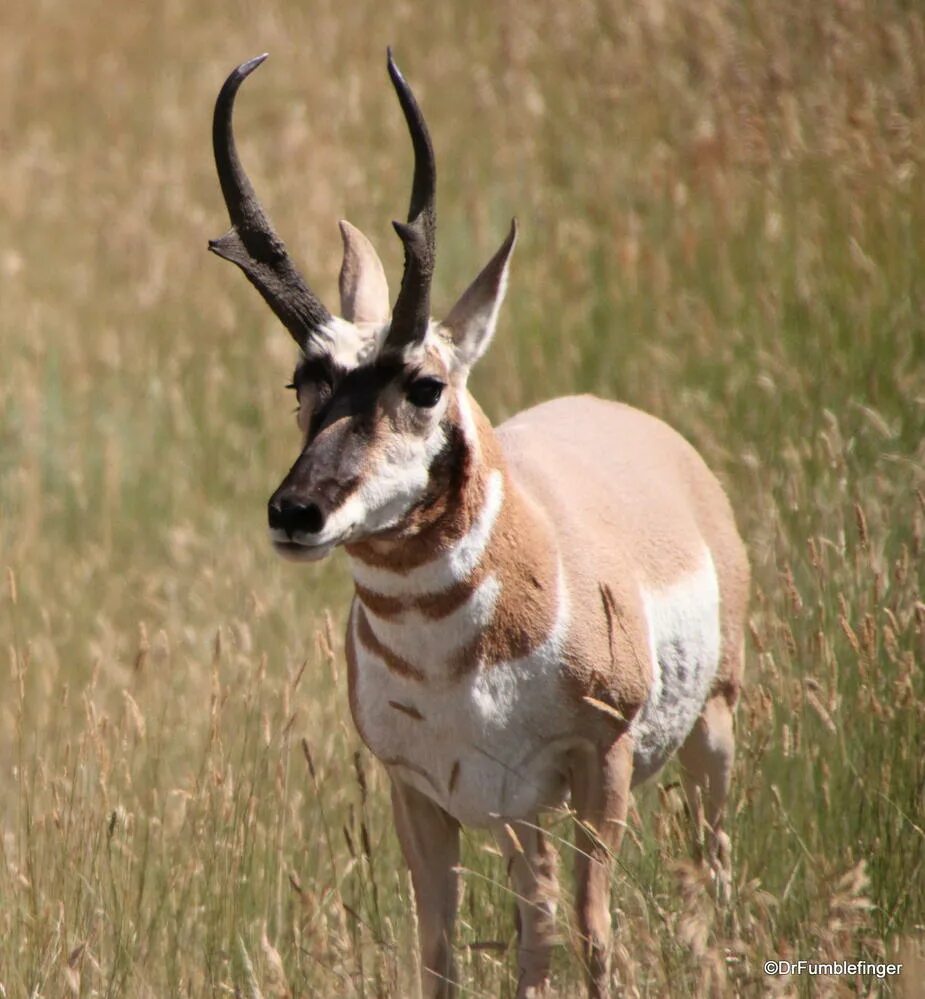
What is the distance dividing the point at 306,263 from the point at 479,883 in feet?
18.6

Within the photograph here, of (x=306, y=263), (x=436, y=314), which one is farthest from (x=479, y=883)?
(x=306, y=263)

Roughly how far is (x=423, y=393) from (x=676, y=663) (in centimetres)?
111

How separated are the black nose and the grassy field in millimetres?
967

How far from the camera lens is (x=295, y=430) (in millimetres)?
9172

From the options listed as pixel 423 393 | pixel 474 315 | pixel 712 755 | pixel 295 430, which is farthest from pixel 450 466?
pixel 295 430

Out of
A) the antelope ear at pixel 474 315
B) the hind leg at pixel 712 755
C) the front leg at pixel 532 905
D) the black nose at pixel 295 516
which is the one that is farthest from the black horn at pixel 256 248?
the hind leg at pixel 712 755

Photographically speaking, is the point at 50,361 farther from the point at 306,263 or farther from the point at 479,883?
the point at 479,883

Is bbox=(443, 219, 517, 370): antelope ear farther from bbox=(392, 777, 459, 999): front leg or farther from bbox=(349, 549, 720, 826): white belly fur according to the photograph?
bbox=(392, 777, 459, 999): front leg

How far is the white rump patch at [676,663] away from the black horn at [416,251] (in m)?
0.99

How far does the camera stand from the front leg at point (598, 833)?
170 inches

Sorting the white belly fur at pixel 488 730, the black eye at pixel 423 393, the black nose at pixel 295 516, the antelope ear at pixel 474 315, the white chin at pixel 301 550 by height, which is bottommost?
the white belly fur at pixel 488 730

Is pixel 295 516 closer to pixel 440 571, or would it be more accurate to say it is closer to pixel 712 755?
pixel 440 571

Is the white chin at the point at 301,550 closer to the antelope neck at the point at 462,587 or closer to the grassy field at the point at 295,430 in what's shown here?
the antelope neck at the point at 462,587

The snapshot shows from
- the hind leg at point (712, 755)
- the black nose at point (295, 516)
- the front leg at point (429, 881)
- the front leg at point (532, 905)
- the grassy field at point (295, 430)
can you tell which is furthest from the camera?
the hind leg at point (712, 755)
